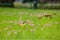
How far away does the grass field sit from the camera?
4.56 ft

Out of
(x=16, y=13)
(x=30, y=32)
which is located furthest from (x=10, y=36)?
(x=16, y=13)

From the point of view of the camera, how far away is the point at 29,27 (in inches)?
59.4

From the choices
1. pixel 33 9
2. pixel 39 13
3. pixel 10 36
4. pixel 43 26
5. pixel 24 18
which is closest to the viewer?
pixel 10 36

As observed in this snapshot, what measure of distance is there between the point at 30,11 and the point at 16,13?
0.47 ft

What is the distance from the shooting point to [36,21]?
1.61 metres

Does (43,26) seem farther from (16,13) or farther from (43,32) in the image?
(16,13)

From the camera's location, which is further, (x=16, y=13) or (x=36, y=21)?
(x=16, y=13)

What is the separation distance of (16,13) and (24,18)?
0.23m

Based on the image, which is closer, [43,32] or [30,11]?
[43,32]

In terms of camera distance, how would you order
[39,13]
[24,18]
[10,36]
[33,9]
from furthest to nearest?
[33,9], [39,13], [24,18], [10,36]

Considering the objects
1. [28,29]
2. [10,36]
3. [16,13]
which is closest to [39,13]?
[16,13]

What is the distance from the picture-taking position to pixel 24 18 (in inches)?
66.3

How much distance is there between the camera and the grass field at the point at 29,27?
4.56 feet

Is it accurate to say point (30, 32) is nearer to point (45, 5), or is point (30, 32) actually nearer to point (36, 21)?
point (36, 21)
